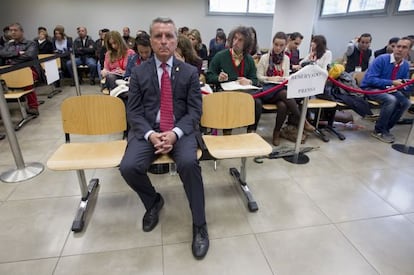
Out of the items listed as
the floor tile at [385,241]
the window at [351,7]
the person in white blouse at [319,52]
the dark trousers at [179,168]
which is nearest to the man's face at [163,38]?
the dark trousers at [179,168]

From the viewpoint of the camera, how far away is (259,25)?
27.2 feet

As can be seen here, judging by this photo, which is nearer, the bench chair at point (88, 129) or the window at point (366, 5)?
the bench chair at point (88, 129)

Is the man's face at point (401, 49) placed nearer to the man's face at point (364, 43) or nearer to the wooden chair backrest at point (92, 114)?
the man's face at point (364, 43)

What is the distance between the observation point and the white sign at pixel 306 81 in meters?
2.25

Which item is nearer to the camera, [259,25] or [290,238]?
[290,238]

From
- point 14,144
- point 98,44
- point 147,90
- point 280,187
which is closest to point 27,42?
point 98,44

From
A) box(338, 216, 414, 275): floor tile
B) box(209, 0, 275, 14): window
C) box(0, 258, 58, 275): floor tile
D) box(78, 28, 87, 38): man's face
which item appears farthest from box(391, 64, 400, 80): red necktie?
box(78, 28, 87, 38): man's face

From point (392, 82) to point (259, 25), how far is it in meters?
5.96

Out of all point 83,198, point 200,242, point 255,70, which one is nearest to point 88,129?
point 83,198

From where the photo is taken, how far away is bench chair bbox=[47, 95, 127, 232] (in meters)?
1.64

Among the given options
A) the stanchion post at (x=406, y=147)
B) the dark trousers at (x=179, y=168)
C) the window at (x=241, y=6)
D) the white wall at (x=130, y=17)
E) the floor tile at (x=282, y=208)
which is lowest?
the floor tile at (x=282, y=208)

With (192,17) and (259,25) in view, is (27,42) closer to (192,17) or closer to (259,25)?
(192,17)

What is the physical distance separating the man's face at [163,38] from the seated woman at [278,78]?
1.53m

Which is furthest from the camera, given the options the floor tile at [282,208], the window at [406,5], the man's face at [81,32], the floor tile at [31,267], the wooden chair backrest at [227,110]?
the man's face at [81,32]
